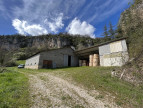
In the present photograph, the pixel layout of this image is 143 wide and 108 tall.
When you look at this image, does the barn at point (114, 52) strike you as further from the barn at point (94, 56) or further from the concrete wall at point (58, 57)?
the concrete wall at point (58, 57)

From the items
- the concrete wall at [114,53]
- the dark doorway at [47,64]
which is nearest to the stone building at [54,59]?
the dark doorway at [47,64]

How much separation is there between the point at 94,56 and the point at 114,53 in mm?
4156

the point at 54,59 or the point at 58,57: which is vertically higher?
the point at 58,57

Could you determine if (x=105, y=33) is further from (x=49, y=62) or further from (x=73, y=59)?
(x=49, y=62)

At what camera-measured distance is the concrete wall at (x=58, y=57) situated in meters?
15.7

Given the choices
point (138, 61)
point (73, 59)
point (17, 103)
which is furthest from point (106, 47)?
point (17, 103)

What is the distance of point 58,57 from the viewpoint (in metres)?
17.8

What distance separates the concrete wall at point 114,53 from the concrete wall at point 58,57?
29.6ft

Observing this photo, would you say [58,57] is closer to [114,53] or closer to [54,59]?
[54,59]

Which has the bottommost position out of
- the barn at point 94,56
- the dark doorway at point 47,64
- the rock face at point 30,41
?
the dark doorway at point 47,64

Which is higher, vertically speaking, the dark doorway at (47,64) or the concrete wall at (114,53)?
the concrete wall at (114,53)

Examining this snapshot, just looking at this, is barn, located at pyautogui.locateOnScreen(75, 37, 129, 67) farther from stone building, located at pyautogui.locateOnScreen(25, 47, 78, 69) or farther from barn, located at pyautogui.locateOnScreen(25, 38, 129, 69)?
stone building, located at pyautogui.locateOnScreen(25, 47, 78, 69)

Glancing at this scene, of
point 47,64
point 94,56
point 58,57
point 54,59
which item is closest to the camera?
point 94,56

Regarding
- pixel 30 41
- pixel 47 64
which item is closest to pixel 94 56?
pixel 47 64
